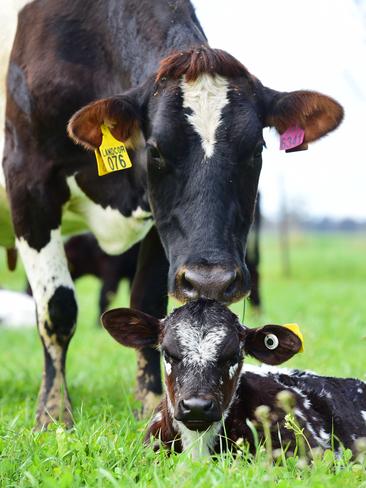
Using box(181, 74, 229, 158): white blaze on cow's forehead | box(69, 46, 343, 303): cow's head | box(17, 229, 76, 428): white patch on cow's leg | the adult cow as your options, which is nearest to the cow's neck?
the adult cow

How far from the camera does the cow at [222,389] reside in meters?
4.10

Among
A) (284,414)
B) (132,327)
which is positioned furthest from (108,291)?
(284,414)

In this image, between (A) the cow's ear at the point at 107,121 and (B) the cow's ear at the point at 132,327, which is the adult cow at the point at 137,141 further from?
(B) the cow's ear at the point at 132,327

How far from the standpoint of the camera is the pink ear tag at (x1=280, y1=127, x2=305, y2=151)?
5402 millimetres

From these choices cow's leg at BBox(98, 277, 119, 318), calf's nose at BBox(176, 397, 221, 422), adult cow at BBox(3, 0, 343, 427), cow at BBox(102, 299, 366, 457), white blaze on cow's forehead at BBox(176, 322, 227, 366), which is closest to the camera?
calf's nose at BBox(176, 397, 221, 422)

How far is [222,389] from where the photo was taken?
419 cm

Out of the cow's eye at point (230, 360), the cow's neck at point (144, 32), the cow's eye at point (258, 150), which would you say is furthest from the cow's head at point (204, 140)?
the cow's neck at point (144, 32)

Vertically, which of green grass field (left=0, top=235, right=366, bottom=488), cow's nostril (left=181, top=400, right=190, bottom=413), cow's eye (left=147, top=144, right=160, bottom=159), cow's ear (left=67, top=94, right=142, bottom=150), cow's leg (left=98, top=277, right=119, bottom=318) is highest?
cow's ear (left=67, top=94, right=142, bottom=150)

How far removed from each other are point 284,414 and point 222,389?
48 cm

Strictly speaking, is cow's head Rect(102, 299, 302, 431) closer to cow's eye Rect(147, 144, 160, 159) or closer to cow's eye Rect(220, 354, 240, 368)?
cow's eye Rect(220, 354, 240, 368)

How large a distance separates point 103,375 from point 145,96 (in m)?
3.44

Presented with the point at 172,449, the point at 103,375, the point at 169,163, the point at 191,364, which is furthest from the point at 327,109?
the point at 103,375

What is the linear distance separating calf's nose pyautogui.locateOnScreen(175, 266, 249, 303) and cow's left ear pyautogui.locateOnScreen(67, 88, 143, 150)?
1.16 metres

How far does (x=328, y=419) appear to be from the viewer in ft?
15.5
